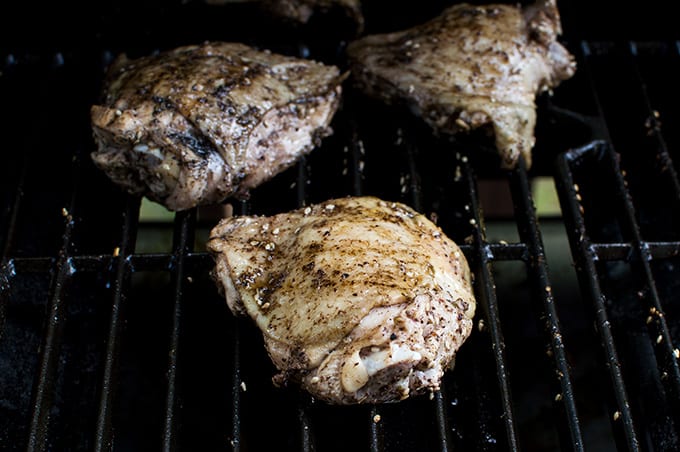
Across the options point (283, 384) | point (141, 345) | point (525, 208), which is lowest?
point (283, 384)

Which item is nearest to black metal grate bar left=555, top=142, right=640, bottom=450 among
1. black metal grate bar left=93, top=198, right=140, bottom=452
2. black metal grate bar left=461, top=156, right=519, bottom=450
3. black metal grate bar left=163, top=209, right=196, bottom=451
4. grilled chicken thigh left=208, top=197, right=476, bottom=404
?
black metal grate bar left=461, top=156, right=519, bottom=450

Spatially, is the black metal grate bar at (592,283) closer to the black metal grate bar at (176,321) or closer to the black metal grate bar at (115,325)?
the black metal grate bar at (176,321)

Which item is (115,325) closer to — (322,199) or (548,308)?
(322,199)

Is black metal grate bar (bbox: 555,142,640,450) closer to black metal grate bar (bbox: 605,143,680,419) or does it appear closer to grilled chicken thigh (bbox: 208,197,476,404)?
black metal grate bar (bbox: 605,143,680,419)

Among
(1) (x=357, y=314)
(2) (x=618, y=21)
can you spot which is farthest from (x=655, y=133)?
(1) (x=357, y=314)

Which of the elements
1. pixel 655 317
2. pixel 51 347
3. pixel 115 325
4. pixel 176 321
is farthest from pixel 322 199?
pixel 655 317

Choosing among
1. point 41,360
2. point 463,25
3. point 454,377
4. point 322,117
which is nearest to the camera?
point 41,360

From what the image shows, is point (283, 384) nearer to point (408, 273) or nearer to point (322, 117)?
point (408, 273)
